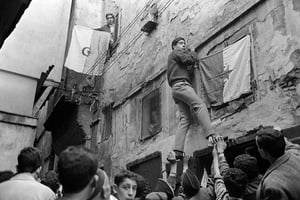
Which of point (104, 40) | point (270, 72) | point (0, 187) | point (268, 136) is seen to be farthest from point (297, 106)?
point (104, 40)

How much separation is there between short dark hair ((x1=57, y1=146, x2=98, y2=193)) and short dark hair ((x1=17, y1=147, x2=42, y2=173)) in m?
1.38

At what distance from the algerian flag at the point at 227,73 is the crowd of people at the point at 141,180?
2024 mm

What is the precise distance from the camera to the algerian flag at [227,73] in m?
5.36

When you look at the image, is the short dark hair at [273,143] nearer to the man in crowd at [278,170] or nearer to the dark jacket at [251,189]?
the man in crowd at [278,170]

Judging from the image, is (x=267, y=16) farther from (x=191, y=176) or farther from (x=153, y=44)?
(x=153, y=44)

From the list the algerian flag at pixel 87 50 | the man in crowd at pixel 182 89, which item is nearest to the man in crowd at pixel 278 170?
the man in crowd at pixel 182 89

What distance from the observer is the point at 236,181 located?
2902 millimetres

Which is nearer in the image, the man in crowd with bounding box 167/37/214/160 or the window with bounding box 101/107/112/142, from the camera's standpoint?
the man in crowd with bounding box 167/37/214/160

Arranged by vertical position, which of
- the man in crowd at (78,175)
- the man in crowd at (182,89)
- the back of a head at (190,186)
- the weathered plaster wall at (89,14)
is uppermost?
the weathered plaster wall at (89,14)

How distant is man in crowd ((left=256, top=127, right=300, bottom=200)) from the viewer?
2316 mm

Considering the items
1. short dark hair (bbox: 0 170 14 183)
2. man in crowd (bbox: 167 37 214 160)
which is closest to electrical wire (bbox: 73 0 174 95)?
man in crowd (bbox: 167 37 214 160)

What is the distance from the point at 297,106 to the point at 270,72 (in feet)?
2.35

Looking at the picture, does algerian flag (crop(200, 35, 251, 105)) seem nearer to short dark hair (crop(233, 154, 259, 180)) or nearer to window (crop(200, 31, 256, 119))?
window (crop(200, 31, 256, 119))

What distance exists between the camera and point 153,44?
27.7 ft
